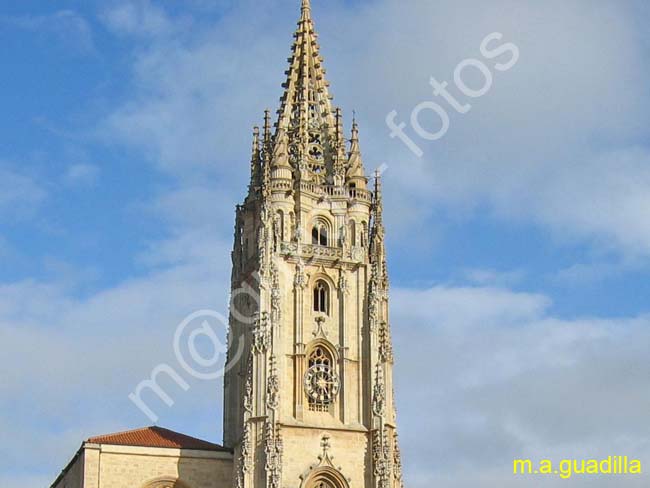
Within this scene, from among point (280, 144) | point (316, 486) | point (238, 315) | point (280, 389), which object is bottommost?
point (316, 486)

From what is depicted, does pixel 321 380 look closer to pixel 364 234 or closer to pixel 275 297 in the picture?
pixel 275 297

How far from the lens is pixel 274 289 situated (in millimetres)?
61219

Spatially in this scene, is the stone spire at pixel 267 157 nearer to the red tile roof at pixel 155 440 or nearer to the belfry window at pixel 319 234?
the belfry window at pixel 319 234

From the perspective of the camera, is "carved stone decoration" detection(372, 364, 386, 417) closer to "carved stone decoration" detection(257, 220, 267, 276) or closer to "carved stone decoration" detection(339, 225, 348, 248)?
"carved stone decoration" detection(339, 225, 348, 248)

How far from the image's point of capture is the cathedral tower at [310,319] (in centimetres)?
5941

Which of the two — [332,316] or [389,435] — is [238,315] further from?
[389,435]

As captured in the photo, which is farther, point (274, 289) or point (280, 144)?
point (280, 144)

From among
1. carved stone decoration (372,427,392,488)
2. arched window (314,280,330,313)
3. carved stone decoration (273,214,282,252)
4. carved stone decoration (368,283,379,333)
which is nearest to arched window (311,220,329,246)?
carved stone decoration (273,214,282,252)

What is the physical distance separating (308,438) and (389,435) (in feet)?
11.3

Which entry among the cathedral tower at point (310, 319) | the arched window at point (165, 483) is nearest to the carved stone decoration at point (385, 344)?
the cathedral tower at point (310, 319)

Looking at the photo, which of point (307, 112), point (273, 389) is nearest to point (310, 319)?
point (273, 389)

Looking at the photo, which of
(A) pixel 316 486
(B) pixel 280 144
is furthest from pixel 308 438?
(B) pixel 280 144

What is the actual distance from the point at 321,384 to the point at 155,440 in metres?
7.22

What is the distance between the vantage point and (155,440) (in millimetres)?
60594
